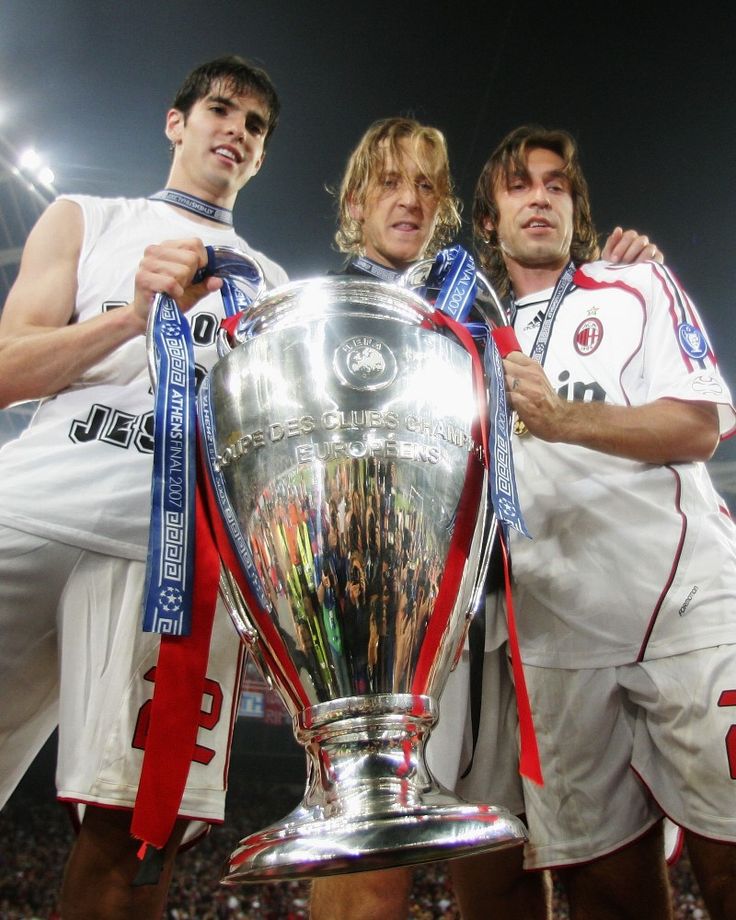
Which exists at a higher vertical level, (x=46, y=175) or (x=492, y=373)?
(x=46, y=175)

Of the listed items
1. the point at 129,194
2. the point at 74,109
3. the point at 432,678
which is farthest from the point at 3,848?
the point at 432,678

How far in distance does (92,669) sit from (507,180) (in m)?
1.08

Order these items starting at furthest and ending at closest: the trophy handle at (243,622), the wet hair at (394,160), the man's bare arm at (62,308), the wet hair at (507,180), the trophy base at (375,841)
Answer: the wet hair at (507,180) < the wet hair at (394,160) < the man's bare arm at (62,308) < the trophy handle at (243,622) < the trophy base at (375,841)

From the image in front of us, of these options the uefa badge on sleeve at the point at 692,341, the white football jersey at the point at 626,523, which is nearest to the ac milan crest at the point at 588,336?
the white football jersey at the point at 626,523

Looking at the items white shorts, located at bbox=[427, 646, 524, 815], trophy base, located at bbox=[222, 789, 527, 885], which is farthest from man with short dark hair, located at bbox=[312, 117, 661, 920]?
trophy base, located at bbox=[222, 789, 527, 885]

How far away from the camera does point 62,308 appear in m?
1.00

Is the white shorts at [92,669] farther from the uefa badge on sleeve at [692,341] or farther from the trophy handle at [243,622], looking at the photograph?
the uefa badge on sleeve at [692,341]

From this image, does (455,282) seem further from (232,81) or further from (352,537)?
(232,81)

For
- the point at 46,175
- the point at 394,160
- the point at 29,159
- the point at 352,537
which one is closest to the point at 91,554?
the point at 352,537

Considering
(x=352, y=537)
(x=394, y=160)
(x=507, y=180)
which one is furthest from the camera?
(x=507, y=180)

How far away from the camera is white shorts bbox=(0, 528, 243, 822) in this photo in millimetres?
802

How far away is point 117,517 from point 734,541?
0.81 metres

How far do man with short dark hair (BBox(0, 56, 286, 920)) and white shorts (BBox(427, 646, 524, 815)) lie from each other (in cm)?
31

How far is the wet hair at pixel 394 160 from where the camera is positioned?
1265 millimetres
